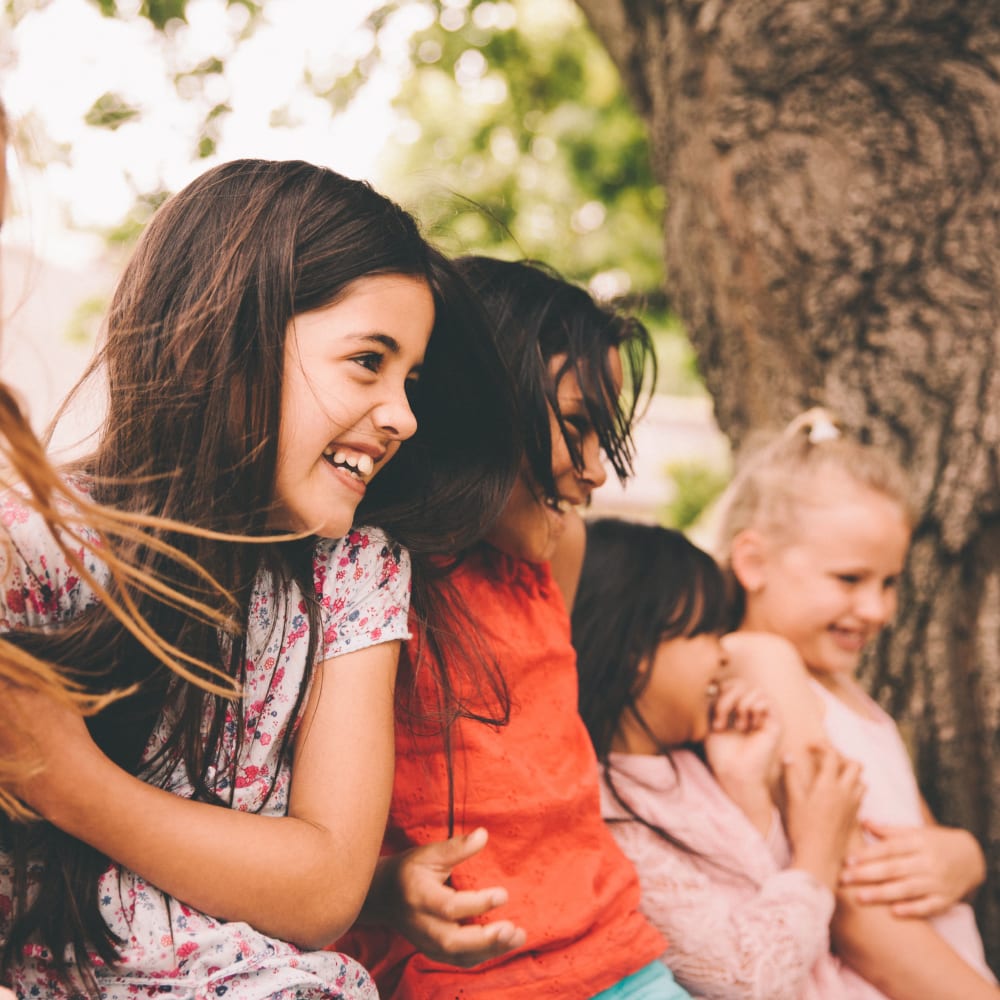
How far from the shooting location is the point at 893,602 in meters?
2.67

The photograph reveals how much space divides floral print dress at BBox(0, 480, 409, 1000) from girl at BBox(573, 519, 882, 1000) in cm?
78

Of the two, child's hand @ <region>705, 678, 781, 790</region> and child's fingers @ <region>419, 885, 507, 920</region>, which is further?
child's hand @ <region>705, 678, 781, 790</region>

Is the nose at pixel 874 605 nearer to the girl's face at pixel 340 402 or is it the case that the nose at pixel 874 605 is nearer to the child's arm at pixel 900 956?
the child's arm at pixel 900 956

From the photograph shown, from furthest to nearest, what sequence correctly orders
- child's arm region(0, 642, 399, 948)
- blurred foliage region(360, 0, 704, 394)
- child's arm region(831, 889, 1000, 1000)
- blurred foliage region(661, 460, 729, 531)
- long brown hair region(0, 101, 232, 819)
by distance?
blurred foliage region(661, 460, 729, 531) → blurred foliage region(360, 0, 704, 394) → child's arm region(831, 889, 1000, 1000) → child's arm region(0, 642, 399, 948) → long brown hair region(0, 101, 232, 819)

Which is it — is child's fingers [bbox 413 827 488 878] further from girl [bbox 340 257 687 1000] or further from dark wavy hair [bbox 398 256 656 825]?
dark wavy hair [bbox 398 256 656 825]

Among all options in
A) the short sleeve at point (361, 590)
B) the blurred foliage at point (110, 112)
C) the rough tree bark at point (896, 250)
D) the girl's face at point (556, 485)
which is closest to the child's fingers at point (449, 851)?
the short sleeve at point (361, 590)

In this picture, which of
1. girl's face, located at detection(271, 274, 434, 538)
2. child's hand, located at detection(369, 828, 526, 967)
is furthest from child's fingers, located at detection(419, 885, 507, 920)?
girl's face, located at detection(271, 274, 434, 538)

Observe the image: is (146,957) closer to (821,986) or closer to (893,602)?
(821,986)

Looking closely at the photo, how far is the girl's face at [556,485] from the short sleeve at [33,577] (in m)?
0.79

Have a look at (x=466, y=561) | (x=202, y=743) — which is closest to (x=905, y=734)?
(x=466, y=561)

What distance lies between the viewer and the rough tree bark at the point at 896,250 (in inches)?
103

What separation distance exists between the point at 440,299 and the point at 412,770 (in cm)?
78

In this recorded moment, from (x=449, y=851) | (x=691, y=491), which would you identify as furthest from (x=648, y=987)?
(x=691, y=491)

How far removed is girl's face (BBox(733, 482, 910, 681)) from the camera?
103 inches
